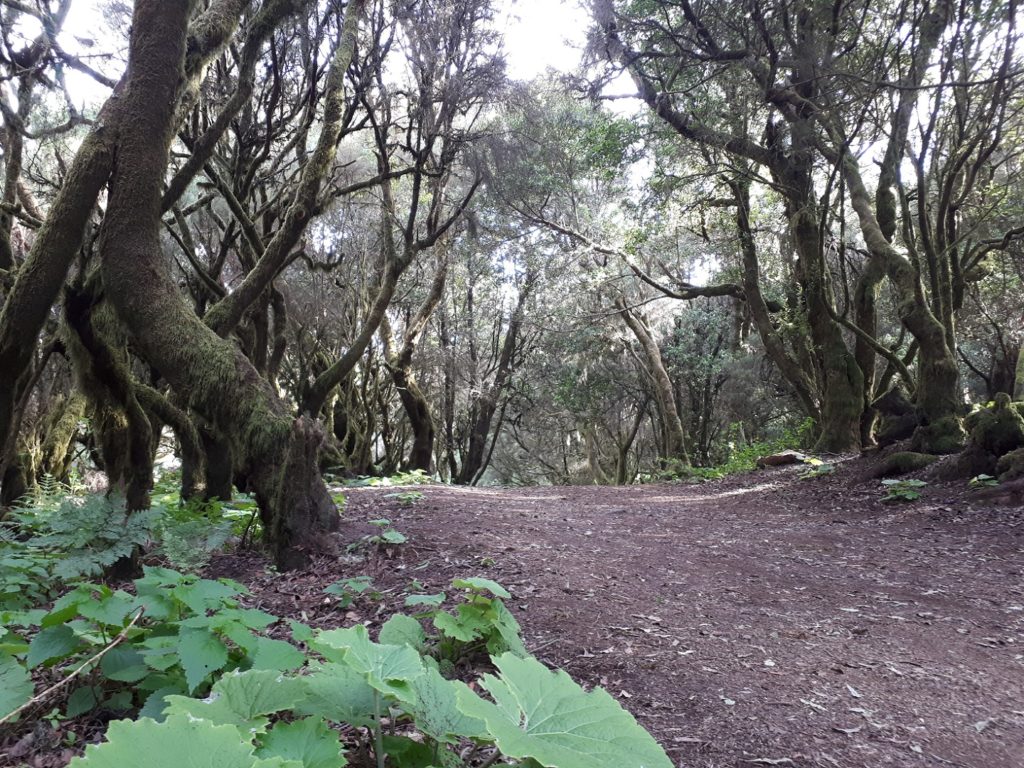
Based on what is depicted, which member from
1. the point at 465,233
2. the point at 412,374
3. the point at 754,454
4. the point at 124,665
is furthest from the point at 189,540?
the point at 465,233

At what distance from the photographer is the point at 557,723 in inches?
47.1

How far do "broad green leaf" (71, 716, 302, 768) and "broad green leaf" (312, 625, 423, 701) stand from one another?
349mm

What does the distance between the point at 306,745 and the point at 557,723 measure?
1.67 feet

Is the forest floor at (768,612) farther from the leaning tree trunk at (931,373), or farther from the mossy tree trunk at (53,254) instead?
the mossy tree trunk at (53,254)

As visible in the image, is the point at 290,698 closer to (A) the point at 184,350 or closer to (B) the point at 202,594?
(B) the point at 202,594

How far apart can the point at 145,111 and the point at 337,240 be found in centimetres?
1002

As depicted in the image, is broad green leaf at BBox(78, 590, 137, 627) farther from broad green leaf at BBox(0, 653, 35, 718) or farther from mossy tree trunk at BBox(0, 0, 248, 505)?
mossy tree trunk at BBox(0, 0, 248, 505)

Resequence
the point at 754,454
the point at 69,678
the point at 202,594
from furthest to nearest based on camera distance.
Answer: the point at 754,454, the point at 202,594, the point at 69,678

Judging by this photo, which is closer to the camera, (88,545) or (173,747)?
(173,747)

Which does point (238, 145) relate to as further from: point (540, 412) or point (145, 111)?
point (540, 412)

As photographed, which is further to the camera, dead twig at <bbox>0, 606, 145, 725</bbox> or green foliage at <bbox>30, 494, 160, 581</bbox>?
green foliage at <bbox>30, 494, 160, 581</bbox>

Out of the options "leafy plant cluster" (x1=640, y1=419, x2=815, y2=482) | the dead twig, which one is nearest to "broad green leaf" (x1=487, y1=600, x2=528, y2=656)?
the dead twig

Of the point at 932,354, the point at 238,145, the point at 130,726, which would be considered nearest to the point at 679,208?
the point at 932,354

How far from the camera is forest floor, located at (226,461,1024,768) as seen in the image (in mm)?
2320
